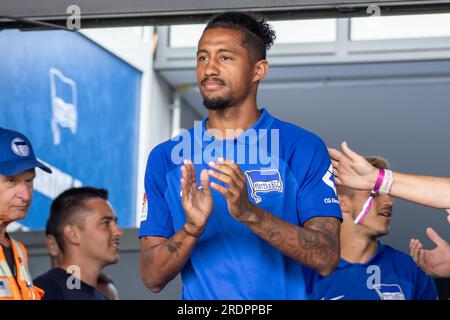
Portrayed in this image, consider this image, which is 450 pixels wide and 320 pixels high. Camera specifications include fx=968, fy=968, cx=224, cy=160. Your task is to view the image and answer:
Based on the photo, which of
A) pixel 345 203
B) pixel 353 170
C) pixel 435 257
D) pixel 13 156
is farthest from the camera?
pixel 345 203

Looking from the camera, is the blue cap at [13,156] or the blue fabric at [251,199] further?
the blue cap at [13,156]

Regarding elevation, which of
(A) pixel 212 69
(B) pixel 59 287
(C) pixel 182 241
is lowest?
(B) pixel 59 287

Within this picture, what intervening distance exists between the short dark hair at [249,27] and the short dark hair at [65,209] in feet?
5.42

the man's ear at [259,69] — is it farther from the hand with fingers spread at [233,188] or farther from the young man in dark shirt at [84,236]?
the young man in dark shirt at [84,236]

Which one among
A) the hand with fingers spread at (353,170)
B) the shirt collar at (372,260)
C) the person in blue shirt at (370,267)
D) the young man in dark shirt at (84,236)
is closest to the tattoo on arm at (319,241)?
the hand with fingers spread at (353,170)

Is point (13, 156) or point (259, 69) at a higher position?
point (259, 69)

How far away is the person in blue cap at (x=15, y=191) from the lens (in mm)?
3051

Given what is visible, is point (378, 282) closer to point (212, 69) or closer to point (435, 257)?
point (435, 257)

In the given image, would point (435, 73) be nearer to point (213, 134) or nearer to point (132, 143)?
point (132, 143)

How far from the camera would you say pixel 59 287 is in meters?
3.95

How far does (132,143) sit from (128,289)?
212 centimetres

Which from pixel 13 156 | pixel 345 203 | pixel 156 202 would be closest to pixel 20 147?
pixel 13 156

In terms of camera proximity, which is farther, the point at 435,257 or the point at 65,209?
the point at 65,209

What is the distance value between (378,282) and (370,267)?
2.9 inches
